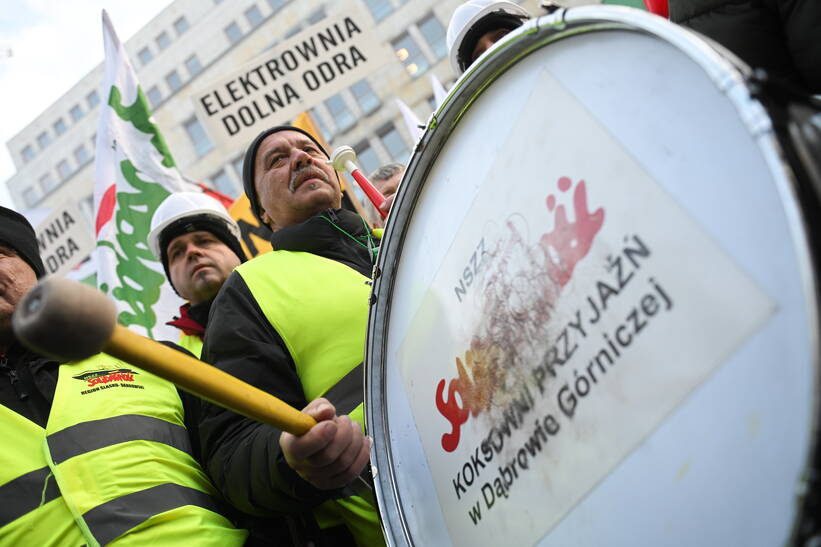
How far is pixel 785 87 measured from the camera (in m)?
0.79

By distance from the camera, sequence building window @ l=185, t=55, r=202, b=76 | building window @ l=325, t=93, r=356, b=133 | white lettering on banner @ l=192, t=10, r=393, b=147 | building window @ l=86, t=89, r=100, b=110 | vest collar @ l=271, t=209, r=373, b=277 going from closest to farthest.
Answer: vest collar @ l=271, t=209, r=373, b=277 → white lettering on banner @ l=192, t=10, r=393, b=147 → building window @ l=325, t=93, r=356, b=133 → building window @ l=185, t=55, r=202, b=76 → building window @ l=86, t=89, r=100, b=110

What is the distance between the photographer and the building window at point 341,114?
81.6 ft

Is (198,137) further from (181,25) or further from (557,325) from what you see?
(557,325)

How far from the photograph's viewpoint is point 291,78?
6262mm

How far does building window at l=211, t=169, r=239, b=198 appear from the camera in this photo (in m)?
28.2

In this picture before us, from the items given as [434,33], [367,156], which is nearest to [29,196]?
[367,156]

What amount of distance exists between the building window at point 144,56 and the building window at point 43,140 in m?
6.74

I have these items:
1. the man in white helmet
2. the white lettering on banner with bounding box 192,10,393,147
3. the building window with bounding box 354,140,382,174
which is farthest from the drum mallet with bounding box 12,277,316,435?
the building window with bounding box 354,140,382,174

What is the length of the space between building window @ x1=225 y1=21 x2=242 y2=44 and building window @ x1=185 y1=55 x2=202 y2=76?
1.69 metres

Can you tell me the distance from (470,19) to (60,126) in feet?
122

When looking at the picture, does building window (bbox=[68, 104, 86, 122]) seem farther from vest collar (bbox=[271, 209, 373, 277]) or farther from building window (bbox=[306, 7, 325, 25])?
vest collar (bbox=[271, 209, 373, 277])

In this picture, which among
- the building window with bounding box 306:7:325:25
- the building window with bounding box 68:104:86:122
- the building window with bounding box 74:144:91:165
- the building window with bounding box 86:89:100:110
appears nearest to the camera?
the building window with bounding box 306:7:325:25

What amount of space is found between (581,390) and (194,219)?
10.1 ft

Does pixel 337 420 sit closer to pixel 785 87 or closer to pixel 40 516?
pixel 40 516
